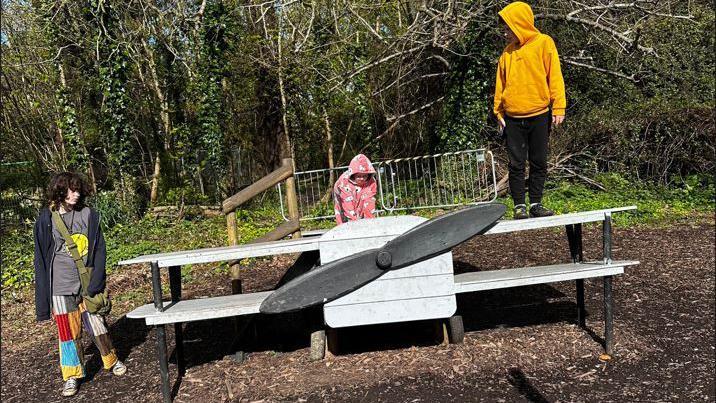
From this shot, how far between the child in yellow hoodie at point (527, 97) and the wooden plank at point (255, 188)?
177 centimetres

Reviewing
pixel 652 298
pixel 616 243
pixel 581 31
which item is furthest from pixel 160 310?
pixel 581 31

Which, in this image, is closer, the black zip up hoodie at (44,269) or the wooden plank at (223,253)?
the wooden plank at (223,253)

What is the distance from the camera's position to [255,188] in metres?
4.49

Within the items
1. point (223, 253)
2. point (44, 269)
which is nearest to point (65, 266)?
point (44, 269)

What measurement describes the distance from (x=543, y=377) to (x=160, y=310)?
2476 mm

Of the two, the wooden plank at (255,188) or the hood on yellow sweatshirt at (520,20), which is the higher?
the hood on yellow sweatshirt at (520,20)

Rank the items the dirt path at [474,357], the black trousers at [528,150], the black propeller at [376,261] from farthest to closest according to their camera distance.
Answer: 1. the black trousers at [528,150]
2. the dirt path at [474,357]
3. the black propeller at [376,261]

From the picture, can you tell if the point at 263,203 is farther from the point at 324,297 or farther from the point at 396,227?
the point at 324,297

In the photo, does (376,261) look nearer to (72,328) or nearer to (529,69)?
(529,69)

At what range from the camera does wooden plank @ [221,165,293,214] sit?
14.0 ft

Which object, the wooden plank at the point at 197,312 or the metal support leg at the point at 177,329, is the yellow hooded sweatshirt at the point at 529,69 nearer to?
the wooden plank at the point at 197,312

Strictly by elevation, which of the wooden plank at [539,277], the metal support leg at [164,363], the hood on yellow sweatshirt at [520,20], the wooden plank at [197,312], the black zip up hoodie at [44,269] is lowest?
the metal support leg at [164,363]

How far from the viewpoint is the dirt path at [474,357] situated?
11.4 feet

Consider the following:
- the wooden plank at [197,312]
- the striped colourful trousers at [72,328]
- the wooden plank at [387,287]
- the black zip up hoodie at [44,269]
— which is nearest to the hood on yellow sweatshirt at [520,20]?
the wooden plank at [387,287]
